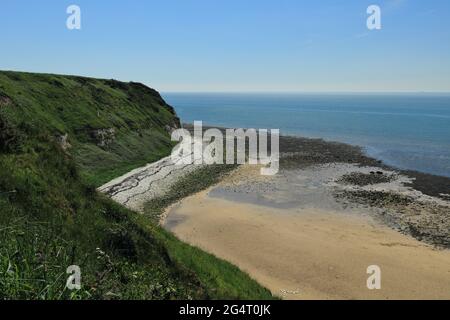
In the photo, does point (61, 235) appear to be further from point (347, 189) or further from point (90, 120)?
point (90, 120)

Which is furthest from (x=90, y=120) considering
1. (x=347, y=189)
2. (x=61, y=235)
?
(x=61, y=235)

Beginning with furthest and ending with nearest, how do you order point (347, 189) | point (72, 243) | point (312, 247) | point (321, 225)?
point (347, 189) → point (321, 225) → point (312, 247) → point (72, 243)

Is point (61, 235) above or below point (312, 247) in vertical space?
above

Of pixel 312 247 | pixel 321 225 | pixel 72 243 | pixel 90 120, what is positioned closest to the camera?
pixel 72 243

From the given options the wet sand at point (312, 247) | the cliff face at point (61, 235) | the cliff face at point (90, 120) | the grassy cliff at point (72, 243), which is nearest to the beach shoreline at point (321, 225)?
the wet sand at point (312, 247)

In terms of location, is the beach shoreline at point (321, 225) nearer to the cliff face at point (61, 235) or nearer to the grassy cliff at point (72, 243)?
the grassy cliff at point (72, 243)

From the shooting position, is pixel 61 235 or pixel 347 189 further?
pixel 347 189

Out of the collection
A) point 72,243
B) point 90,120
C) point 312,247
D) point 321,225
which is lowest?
point 312,247
